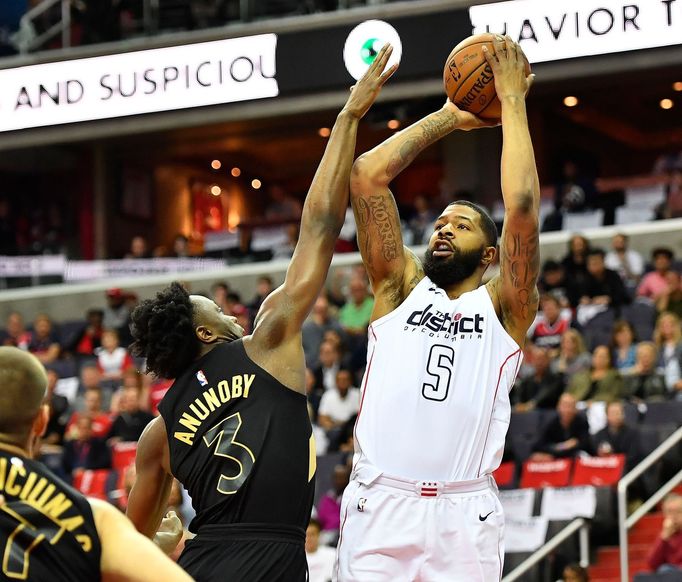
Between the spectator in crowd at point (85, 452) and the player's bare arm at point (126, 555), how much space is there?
958cm

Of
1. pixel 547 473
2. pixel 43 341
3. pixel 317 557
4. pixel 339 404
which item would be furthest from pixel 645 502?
pixel 43 341

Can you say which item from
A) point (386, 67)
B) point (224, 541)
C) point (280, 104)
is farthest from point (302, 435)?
point (280, 104)

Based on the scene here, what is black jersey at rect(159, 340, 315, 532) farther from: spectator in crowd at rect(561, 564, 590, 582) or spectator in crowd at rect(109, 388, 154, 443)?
spectator in crowd at rect(109, 388, 154, 443)

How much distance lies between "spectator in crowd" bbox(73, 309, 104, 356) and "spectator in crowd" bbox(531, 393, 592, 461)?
22.7 feet

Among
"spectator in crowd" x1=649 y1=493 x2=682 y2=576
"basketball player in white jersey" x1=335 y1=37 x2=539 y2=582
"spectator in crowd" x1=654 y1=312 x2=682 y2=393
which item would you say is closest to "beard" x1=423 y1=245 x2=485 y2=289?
"basketball player in white jersey" x1=335 y1=37 x2=539 y2=582

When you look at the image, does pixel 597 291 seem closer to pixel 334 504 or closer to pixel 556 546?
pixel 334 504

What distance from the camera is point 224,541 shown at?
431 centimetres

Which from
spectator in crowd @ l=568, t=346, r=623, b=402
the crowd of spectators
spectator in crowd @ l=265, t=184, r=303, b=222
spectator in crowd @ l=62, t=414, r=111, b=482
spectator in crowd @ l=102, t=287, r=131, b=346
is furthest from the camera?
spectator in crowd @ l=265, t=184, r=303, b=222

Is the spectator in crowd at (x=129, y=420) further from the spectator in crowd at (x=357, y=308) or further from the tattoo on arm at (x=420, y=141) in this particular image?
the tattoo on arm at (x=420, y=141)

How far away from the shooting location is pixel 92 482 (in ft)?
39.9

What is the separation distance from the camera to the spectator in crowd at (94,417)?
511 inches

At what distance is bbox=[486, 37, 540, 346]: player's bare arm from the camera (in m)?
4.77

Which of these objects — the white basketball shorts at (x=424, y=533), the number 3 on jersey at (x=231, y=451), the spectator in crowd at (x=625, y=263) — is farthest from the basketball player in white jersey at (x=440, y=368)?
the spectator in crowd at (x=625, y=263)

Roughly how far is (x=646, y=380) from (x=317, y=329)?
12.3ft
